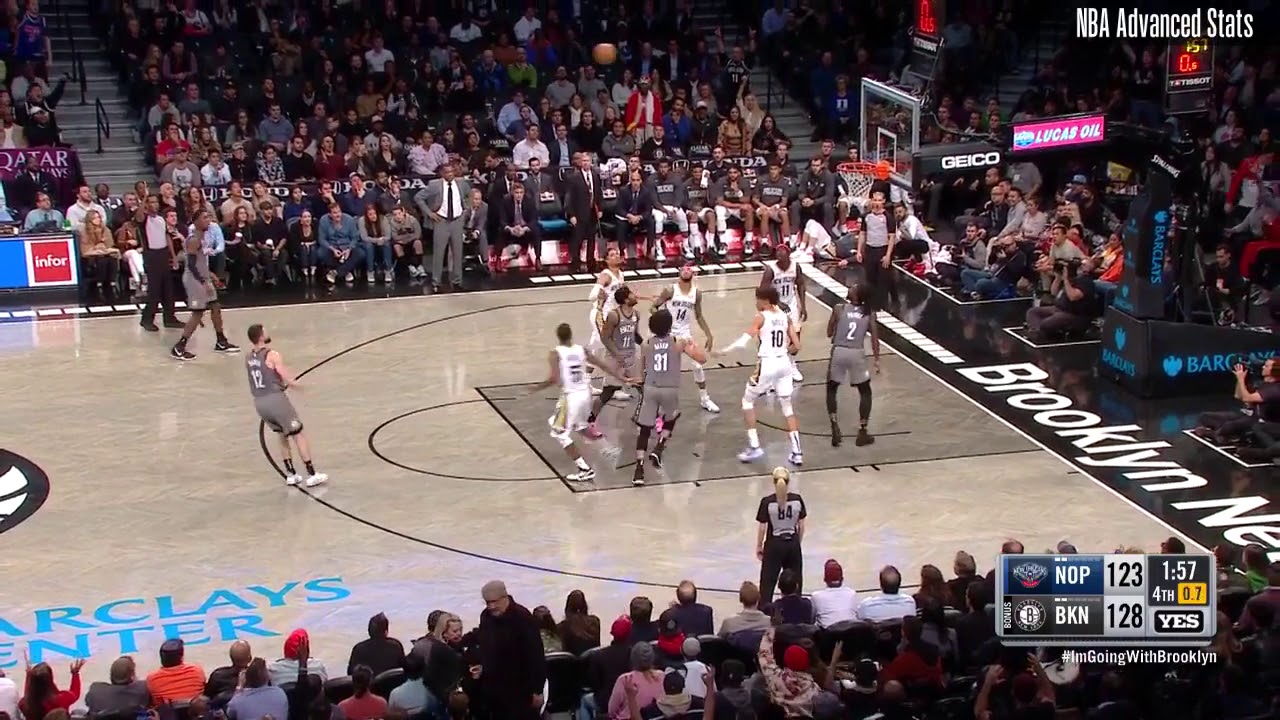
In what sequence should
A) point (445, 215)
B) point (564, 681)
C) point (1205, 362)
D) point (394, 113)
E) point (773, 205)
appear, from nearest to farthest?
point (564, 681) < point (1205, 362) < point (445, 215) < point (773, 205) < point (394, 113)

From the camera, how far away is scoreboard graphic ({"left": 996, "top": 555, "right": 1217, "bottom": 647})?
11.5 m

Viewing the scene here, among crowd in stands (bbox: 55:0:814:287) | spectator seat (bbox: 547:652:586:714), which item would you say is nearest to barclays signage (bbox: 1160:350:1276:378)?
crowd in stands (bbox: 55:0:814:287)

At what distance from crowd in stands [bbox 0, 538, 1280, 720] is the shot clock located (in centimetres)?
883

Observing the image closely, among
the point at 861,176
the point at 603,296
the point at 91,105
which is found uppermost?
the point at 91,105

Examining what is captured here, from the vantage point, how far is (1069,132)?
20.4 m

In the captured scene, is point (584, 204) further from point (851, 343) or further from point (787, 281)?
point (851, 343)

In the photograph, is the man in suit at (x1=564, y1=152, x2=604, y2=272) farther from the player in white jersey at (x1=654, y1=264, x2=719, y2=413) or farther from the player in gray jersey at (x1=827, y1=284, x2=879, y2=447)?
the player in gray jersey at (x1=827, y1=284, x2=879, y2=447)

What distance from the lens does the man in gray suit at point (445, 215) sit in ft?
82.6

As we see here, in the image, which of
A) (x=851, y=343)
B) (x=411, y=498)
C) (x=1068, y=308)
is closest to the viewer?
(x=411, y=498)

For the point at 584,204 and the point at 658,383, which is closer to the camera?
the point at 658,383

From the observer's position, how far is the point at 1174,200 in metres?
20.2

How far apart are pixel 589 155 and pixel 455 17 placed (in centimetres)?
683

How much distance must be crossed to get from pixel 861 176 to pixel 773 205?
1368 millimetres

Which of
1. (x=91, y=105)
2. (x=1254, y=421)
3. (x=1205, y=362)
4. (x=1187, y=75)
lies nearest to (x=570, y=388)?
(x=1254, y=421)
